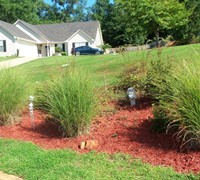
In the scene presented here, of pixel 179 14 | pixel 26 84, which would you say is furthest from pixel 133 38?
pixel 26 84

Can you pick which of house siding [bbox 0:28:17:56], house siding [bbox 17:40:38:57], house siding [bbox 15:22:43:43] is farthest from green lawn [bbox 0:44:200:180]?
house siding [bbox 15:22:43:43]

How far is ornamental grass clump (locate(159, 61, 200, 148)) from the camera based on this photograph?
410 cm

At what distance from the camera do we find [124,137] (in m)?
5.05

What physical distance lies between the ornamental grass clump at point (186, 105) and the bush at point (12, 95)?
300 centimetres

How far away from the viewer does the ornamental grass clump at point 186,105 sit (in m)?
4.10

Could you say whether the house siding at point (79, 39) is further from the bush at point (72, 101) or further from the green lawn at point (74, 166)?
the green lawn at point (74, 166)

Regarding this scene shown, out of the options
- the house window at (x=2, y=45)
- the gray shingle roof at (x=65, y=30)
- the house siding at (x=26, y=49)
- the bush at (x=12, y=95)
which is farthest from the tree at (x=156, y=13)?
the bush at (x=12, y=95)

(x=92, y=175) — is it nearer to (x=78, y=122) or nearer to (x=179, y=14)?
(x=78, y=122)

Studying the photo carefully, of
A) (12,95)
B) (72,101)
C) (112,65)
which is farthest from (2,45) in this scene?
(72,101)

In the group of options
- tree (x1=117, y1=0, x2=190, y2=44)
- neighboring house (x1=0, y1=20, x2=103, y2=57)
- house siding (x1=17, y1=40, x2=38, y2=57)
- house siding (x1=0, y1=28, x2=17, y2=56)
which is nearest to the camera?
tree (x1=117, y1=0, x2=190, y2=44)

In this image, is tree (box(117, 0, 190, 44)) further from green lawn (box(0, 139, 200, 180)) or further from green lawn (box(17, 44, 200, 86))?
green lawn (box(0, 139, 200, 180))

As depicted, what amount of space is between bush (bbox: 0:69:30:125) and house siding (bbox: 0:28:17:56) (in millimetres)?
32360

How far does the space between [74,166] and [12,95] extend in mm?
2548

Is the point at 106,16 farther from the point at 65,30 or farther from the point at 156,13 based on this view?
the point at 156,13
